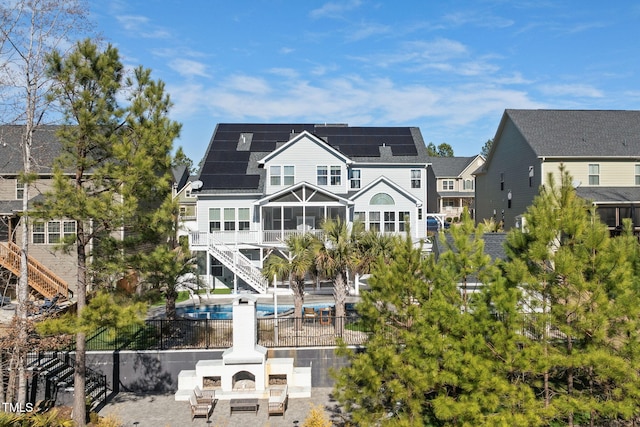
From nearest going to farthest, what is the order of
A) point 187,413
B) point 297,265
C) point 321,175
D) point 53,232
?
1. point 187,413
2. point 297,265
3. point 53,232
4. point 321,175

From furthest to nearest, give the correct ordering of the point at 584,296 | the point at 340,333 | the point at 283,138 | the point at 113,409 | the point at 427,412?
the point at 283,138 < the point at 340,333 < the point at 113,409 < the point at 427,412 < the point at 584,296

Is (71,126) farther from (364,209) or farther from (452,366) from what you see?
(364,209)

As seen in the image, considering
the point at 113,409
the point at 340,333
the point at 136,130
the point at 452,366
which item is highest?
the point at 136,130

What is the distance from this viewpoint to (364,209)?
2966 centimetres

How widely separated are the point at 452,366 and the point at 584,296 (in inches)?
133

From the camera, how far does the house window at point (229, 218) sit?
3014 cm

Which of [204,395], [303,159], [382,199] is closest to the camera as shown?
[204,395]

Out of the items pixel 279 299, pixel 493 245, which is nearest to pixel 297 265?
pixel 279 299

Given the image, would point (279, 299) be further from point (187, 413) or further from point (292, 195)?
point (187, 413)

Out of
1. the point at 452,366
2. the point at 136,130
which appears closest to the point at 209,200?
the point at 136,130

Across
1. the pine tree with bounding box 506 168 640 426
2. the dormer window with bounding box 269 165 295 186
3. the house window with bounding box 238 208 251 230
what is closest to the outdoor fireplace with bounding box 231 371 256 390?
A: the pine tree with bounding box 506 168 640 426

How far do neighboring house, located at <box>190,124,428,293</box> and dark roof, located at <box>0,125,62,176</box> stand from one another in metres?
8.15

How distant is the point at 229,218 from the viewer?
30156 millimetres

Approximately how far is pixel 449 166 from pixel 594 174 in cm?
3151
